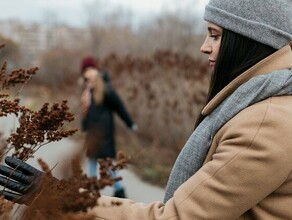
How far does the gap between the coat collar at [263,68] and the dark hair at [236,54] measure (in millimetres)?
24

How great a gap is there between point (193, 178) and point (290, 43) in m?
0.60

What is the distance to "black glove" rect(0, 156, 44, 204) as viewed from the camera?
6.17 ft

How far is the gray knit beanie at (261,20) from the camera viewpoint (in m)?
1.98

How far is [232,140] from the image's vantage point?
181cm

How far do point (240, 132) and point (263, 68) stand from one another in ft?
0.91

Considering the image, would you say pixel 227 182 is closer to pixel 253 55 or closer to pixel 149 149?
pixel 253 55

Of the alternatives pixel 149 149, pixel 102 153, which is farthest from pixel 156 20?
pixel 102 153

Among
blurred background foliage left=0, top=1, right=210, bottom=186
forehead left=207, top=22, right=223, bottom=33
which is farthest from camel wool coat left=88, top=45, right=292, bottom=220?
blurred background foliage left=0, top=1, right=210, bottom=186

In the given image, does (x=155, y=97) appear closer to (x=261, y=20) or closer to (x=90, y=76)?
(x=90, y=76)

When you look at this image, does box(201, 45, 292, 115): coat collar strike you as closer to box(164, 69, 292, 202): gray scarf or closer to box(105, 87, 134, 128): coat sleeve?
box(164, 69, 292, 202): gray scarf

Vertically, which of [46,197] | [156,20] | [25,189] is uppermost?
[46,197]

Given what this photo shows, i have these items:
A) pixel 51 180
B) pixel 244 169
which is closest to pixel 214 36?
pixel 244 169

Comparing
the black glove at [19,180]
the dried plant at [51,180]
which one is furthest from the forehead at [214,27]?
the black glove at [19,180]

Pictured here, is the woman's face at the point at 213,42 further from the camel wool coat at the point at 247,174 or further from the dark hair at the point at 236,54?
the camel wool coat at the point at 247,174
